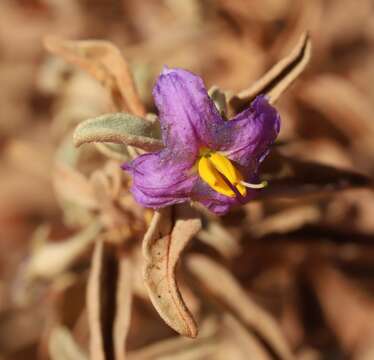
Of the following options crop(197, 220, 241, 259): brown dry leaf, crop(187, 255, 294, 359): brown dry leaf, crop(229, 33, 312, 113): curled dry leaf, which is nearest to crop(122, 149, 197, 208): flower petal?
crop(229, 33, 312, 113): curled dry leaf

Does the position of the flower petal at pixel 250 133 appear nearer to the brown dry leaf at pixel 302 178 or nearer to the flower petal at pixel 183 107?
the flower petal at pixel 183 107

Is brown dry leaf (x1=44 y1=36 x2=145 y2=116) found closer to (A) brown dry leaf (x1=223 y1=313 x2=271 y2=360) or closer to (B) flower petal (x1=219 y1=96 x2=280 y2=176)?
(B) flower petal (x1=219 y1=96 x2=280 y2=176)

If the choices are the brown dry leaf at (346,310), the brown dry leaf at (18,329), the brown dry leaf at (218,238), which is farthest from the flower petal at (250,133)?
the brown dry leaf at (18,329)

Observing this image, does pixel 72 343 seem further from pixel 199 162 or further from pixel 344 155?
pixel 344 155

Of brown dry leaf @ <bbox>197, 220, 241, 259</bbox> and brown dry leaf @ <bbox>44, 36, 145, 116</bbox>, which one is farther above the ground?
brown dry leaf @ <bbox>44, 36, 145, 116</bbox>

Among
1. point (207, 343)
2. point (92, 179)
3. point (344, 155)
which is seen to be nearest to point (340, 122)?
point (344, 155)

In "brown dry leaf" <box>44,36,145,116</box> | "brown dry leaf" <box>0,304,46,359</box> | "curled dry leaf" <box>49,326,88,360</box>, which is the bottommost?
"curled dry leaf" <box>49,326,88,360</box>

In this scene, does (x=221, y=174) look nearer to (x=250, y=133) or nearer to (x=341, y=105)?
(x=250, y=133)

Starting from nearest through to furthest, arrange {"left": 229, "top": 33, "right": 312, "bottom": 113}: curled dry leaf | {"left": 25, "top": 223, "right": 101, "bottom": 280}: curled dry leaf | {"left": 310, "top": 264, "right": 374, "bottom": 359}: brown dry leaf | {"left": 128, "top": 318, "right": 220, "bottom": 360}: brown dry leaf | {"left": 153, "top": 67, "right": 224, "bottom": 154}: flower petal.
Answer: {"left": 153, "top": 67, "right": 224, "bottom": 154}: flower petal, {"left": 229, "top": 33, "right": 312, "bottom": 113}: curled dry leaf, {"left": 25, "top": 223, "right": 101, "bottom": 280}: curled dry leaf, {"left": 128, "top": 318, "right": 220, "bottom": 360}: brown dry leaf, {"left": 310, "top": 264, "right": 374, "bottom": 359}: brown dry leaf
